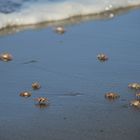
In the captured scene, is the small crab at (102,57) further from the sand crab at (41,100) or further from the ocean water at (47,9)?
the ocean water at (47,9)

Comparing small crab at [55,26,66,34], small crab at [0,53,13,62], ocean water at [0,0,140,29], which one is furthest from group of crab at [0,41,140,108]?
ocean water at [0,0,140,29]

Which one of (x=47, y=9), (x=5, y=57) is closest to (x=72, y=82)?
(x=5, y=57)

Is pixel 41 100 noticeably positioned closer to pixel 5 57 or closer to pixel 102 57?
pixel 5 57

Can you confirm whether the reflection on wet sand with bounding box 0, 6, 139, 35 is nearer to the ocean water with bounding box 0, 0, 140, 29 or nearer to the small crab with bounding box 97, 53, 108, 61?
the ocean water with bounding box 0, 0, 140, 29

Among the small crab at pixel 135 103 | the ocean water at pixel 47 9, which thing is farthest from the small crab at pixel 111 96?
the ocean water at pixel 47 9

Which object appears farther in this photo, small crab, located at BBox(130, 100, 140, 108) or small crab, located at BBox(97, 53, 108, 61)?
small crab, located at BBox(97, 53, 108, 61)
